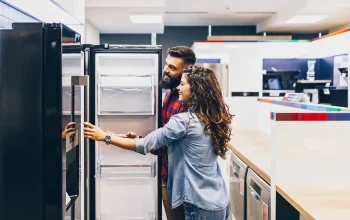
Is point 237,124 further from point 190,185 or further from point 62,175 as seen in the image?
point 62,175

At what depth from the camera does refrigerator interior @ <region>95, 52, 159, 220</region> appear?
3.52 meters

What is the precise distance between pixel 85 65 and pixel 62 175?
1.46m

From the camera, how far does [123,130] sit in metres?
3.62

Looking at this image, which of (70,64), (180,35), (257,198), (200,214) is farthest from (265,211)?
(180,35)

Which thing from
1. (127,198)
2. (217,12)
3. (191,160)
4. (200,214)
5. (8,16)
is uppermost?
(217,12)

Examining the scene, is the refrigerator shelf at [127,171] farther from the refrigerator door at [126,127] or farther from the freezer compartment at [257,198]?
the freezer compartment at [257,198]

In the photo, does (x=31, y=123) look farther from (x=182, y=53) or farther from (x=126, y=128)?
(x=126, y=128)

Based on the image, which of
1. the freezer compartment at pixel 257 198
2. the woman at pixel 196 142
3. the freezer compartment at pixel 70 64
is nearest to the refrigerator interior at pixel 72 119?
the freezer compartment at pixel 70 64

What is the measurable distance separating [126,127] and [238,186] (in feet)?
3.70

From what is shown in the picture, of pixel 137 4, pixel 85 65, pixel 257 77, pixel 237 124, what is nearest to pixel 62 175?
pixel 85 65

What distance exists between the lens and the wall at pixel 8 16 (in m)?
2.42

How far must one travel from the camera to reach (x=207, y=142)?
83.2 inches

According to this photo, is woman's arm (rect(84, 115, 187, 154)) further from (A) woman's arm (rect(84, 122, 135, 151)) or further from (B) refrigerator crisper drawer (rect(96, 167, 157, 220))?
(B) refrigerator crisper drawer (rect(96, 167, 157, 220))

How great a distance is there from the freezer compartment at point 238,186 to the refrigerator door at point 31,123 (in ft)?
→ 5.65
